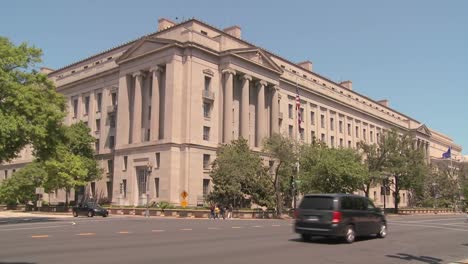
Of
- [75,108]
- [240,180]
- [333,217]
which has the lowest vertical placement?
[333,217]

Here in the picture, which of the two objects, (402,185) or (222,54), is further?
(402,185)

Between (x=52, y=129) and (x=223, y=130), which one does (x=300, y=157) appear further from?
(x=52, y=129)

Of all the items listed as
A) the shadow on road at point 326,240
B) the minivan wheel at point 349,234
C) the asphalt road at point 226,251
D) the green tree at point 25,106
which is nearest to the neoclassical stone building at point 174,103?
the green tree at point 25,106

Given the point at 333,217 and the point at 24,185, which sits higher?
the point at 333,217

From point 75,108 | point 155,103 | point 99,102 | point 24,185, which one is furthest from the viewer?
point 75,108

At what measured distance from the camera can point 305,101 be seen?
278ft

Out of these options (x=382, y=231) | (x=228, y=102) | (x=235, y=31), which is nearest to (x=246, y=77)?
(x=228, y=102)

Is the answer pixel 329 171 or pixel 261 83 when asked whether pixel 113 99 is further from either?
pixel 329 171

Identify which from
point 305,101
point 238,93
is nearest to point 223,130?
point 238,93

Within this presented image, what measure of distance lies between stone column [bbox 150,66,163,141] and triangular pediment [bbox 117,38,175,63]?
287 centimetres

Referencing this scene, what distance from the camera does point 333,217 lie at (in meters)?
16.9

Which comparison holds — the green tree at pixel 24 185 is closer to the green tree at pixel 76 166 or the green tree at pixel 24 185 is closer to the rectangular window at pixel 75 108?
the green tree at pixel 76 166

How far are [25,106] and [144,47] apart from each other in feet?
112

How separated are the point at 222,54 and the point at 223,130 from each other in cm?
1029
